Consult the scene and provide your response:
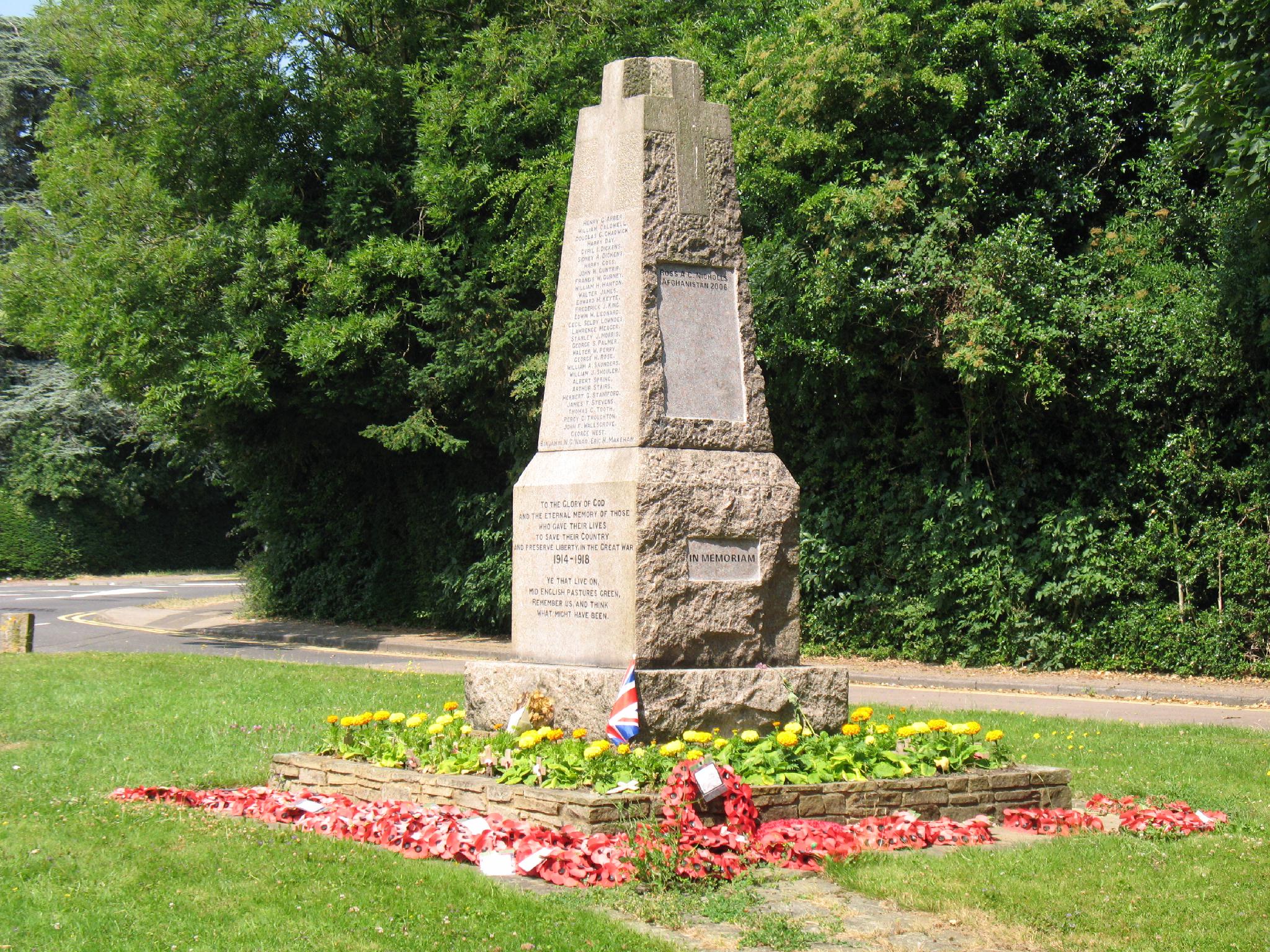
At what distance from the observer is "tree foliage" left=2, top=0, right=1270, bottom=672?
14.1 metres

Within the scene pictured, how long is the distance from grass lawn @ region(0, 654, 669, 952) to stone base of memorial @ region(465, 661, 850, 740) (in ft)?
4.93

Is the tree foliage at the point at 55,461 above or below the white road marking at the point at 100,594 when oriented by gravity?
above

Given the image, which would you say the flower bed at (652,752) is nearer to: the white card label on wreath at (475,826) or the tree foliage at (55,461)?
the white card label on wreath at (475,826)

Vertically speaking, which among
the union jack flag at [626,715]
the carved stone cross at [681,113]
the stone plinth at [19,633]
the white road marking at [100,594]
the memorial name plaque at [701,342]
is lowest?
the white road marking at [100,594]

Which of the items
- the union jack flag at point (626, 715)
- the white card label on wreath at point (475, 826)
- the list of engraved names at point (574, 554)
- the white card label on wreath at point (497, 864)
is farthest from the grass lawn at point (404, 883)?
the list of engraved names at point (574, 554)

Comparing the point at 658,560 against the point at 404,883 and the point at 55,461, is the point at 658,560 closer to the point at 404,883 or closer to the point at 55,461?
the point at 404,883

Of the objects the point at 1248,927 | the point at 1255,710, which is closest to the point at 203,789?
the point at 1248,927

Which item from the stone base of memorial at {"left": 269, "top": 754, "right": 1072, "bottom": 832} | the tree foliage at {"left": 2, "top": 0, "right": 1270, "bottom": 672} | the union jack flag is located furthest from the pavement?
the union jack flag

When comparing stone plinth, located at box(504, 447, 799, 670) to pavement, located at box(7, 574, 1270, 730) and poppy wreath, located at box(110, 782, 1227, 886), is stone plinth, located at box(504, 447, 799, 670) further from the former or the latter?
pavement, located at box(7, 574, 1270, 730)

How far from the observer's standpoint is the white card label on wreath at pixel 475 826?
600 cm

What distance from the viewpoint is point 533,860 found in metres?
5.64

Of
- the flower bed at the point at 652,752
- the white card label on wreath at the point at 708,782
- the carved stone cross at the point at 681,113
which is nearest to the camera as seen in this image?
the white card label on wreath at the point at 708,782

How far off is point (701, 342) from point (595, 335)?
0.64 meters

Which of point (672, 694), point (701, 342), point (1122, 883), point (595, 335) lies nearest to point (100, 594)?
point (595, 335)
